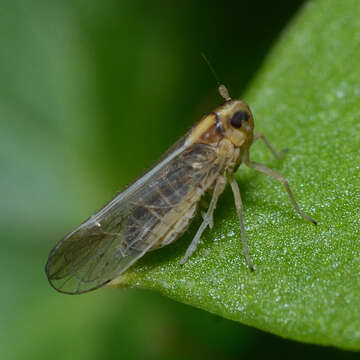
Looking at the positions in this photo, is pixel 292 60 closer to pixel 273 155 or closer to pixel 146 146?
pixel 273 155

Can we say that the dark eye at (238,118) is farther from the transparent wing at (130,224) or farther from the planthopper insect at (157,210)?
the transparent wing at (130,224)

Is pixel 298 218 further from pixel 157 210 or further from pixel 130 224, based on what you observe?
pixel 130 224

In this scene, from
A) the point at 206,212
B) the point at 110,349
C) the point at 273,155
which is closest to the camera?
the point at 206,212

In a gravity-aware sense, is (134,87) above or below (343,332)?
above

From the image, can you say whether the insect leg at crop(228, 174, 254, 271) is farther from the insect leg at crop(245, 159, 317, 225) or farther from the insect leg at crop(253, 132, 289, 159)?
the insect leg at crop(253, 132, 289, 159)

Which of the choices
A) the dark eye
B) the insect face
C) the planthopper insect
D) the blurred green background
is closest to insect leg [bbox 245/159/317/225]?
the planthopper insect

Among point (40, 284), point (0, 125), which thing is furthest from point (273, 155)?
point (0, 125)

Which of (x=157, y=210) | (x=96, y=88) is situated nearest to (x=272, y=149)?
(x=157, y=210)
